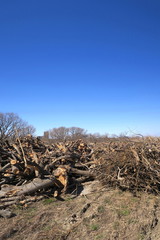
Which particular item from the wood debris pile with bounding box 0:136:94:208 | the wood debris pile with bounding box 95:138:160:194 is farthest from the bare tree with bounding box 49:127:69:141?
the wood debris pile with bounding box 95:138:160:194

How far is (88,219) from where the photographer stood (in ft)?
11.0

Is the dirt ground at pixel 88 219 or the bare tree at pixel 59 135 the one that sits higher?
the bare tree at pixel 59 135

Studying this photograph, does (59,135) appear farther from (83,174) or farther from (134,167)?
(134,167)

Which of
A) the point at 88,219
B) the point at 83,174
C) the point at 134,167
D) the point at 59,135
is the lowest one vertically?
the point at 88,219

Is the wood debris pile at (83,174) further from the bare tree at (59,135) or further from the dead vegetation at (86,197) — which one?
the bare tree at (59,135)

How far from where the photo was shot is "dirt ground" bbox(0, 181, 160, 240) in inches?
114

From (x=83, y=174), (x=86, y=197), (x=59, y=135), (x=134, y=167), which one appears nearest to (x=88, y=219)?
(x=86, y=197)

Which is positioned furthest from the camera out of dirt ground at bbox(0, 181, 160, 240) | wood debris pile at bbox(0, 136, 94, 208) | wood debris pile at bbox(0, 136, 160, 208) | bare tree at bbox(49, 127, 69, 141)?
bare tree at bbox(49, 127, 69, 141)

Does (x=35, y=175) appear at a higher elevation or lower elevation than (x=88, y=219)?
higher

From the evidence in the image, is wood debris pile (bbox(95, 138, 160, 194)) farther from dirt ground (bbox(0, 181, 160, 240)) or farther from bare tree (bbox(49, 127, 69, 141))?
bare tree (bbox(49, 127, 69, 141))

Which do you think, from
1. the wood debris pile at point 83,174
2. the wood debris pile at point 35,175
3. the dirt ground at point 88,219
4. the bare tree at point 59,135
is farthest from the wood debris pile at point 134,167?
the bare tree at point 59,135

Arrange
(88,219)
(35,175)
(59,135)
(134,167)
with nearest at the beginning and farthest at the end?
(88,219), (134,167), (35,175), (59,135)

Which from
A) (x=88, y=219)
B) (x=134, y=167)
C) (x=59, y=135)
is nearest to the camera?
(x=88, y=219)

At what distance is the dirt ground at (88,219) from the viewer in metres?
2.89
